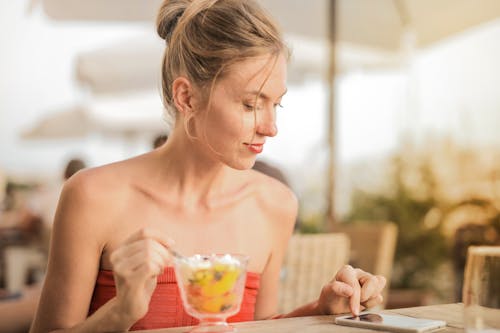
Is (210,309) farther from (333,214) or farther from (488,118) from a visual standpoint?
(488,118)

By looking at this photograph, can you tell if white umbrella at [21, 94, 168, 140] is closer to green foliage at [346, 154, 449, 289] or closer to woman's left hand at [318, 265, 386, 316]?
green foliage at [346, 154, 449, 289]

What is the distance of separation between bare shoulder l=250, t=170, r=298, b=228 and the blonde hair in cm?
38

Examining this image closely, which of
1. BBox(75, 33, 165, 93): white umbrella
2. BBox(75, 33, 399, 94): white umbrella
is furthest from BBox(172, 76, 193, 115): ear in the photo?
BBox(75, 33, 165, 93): white umbrella

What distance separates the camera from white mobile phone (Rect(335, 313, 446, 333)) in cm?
123

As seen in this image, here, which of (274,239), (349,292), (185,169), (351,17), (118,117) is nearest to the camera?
(349,292)

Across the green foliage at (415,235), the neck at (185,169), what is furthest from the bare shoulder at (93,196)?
the green foliage at (415,235)

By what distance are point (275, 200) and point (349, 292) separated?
0.55 m

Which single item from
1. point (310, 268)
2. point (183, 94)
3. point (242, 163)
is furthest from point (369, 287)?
point (310, 268)

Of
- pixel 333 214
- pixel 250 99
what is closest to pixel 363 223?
pixel 333 214

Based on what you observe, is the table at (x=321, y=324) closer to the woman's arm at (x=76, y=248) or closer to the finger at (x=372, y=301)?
the finger at (x=372, y=301)

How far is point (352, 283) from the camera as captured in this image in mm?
1468

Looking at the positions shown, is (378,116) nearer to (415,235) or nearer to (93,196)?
(415,235)

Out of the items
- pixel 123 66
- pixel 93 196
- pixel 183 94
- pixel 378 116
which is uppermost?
pixel 123 66

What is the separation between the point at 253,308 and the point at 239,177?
354 millimetres
